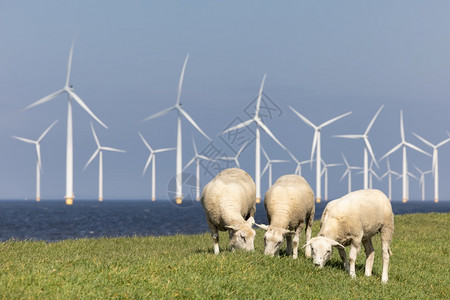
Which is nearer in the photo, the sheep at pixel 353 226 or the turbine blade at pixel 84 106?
the sheep at pixel 353 226

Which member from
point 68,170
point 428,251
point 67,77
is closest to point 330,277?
point 428,251

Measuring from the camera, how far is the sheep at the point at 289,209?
1620 centimetres

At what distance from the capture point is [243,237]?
16.2 m

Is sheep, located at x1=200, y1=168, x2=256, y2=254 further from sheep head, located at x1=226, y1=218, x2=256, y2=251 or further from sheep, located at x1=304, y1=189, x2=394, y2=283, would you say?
sheep, located at x1=304, y1=189, x2=394, y2=283

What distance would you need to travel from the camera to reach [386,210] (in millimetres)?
15492

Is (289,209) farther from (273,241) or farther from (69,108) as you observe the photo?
(69,108)

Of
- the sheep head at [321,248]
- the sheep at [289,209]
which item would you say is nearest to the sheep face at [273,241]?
the sheep at [289,209]

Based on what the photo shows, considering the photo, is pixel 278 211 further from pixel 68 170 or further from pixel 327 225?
pixel 68 170

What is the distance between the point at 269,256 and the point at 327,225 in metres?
1.77

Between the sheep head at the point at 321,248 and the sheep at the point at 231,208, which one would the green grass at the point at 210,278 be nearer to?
Result: the sheep head at the point at 321,248

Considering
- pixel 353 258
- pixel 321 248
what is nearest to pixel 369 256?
pixel 353 258

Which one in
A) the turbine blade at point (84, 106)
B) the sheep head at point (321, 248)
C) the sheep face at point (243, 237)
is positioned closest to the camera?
the sheep head at point (321, 248)

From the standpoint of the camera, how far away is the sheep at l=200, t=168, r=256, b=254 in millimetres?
16297

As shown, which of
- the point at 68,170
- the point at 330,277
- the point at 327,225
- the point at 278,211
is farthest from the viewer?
the point at 68,170
